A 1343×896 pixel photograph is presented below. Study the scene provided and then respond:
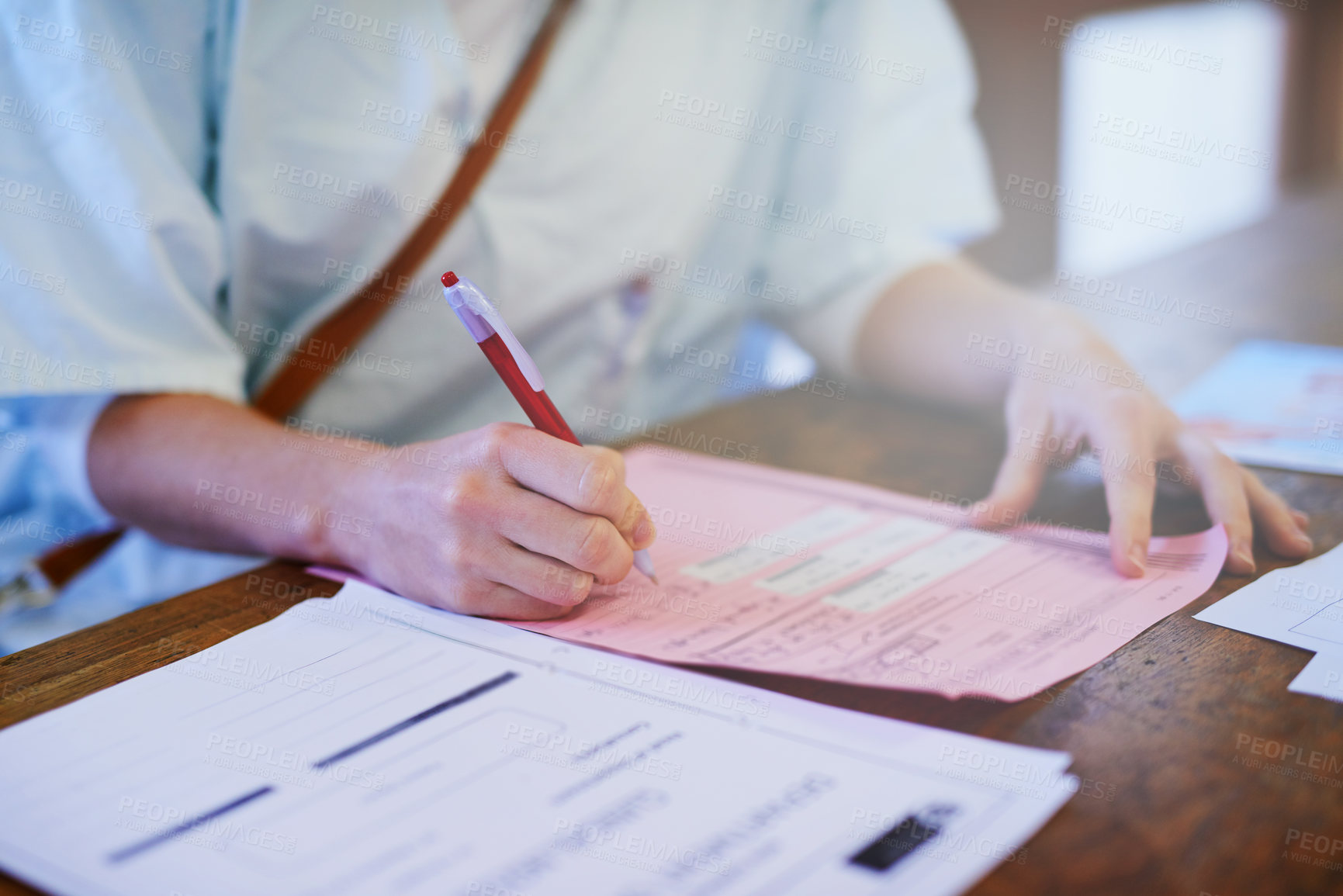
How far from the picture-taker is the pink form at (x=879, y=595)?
46cm

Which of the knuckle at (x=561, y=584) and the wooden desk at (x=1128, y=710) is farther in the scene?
the knuckle at (x=561, y=584)

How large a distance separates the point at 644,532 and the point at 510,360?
4.6 inches

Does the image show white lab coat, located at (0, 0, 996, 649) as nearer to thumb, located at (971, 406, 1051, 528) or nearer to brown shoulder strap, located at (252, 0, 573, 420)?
brown shoulder strap, located at (252, 0, 573, 420)

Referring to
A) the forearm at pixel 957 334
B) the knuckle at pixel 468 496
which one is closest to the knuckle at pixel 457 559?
the knuckle at pixel 468 496

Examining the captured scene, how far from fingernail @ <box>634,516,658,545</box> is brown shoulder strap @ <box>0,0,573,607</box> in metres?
0.40

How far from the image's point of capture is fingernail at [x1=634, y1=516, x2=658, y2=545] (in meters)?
0.52

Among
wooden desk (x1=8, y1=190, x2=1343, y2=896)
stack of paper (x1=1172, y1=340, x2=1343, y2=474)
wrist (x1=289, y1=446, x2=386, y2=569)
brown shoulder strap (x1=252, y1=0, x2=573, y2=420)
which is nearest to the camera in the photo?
wooden desk (x1=8, y1=190, x2=1343, y2=896)

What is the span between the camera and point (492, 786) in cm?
38

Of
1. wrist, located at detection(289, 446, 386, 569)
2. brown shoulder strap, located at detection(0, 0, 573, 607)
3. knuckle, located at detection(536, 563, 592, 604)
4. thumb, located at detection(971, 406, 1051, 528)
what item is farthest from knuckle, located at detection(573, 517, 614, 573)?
brown shoulder strap, located at detection(0, 0, 573, 607)

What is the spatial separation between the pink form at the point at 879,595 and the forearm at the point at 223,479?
0.16 m

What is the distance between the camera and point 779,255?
1106mm

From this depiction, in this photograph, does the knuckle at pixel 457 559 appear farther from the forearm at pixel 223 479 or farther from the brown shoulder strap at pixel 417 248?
the brown shoulder strap at pixel 417 248

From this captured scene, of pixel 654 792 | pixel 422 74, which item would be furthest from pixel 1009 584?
pixel 422 74

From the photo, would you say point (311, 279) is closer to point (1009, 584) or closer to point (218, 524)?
point (218, 524)
